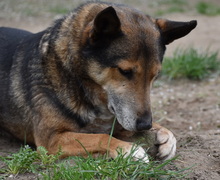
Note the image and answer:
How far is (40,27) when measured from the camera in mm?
10930

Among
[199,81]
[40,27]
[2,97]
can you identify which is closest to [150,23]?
[2,97]

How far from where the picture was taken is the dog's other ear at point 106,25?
3.51 metres

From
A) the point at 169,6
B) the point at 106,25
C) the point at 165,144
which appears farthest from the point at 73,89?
the point at 169,6

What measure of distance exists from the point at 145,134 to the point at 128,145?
1.43ft

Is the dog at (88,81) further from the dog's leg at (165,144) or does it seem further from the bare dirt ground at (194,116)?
the bare dirt ground at (194,116)

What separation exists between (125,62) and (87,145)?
83 centimetres

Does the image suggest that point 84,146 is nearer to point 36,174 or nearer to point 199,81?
point 36,174

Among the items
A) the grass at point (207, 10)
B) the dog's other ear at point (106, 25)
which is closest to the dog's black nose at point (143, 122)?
the dog's other ear at point (106, 25)

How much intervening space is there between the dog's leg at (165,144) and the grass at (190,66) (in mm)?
3517

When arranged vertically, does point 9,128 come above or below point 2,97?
below

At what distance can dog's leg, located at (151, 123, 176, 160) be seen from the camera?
3.81m

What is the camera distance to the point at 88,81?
394 centimetres

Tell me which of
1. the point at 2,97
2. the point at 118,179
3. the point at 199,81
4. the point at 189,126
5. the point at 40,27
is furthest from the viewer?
the point at 40,27

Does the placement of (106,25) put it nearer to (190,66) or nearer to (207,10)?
(190,66)
